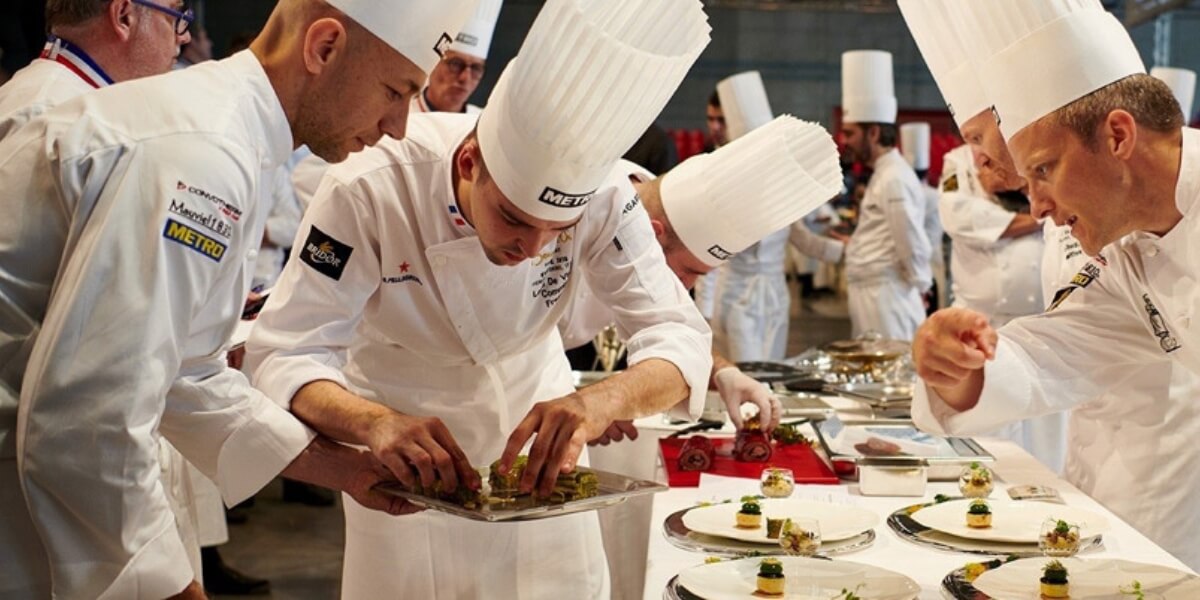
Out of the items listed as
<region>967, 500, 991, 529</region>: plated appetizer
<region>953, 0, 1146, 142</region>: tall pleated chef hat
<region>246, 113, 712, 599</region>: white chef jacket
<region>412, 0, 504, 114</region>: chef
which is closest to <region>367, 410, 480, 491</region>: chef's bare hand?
<region>246, 113, 712, 599</region>: white chef jacket

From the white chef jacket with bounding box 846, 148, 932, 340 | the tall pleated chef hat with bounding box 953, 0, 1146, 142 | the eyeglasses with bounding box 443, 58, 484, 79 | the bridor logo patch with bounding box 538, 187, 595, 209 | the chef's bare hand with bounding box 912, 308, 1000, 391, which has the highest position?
the tall pleated chef hat with bounding box 953, 0, 1146, 142

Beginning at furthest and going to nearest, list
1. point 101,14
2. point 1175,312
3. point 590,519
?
point 101,14 < point 590,519 < point 1175,312

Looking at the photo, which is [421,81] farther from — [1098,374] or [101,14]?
[1098,374]

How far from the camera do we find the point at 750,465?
2.62 m

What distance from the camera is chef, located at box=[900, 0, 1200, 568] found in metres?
2.27

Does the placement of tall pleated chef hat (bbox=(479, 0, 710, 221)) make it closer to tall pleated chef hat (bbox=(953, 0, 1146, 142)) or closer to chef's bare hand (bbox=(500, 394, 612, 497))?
chef's bare hand (bbox=(500, 394, 612, 497))

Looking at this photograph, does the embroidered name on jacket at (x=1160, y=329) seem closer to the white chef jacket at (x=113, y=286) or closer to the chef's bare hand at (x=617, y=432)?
the chef's bare hand at (x=617, y=432)

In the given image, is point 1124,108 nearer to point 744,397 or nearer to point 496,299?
point 496,299

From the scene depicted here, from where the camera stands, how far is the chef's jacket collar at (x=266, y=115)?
60.7 inches

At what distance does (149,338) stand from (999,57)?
144 centimetres

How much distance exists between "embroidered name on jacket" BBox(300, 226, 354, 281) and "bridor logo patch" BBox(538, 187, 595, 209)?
0.35 metres

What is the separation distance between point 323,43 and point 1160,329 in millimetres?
1435

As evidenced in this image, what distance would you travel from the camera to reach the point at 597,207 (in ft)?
7.33

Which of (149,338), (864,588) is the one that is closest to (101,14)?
(149,338)
